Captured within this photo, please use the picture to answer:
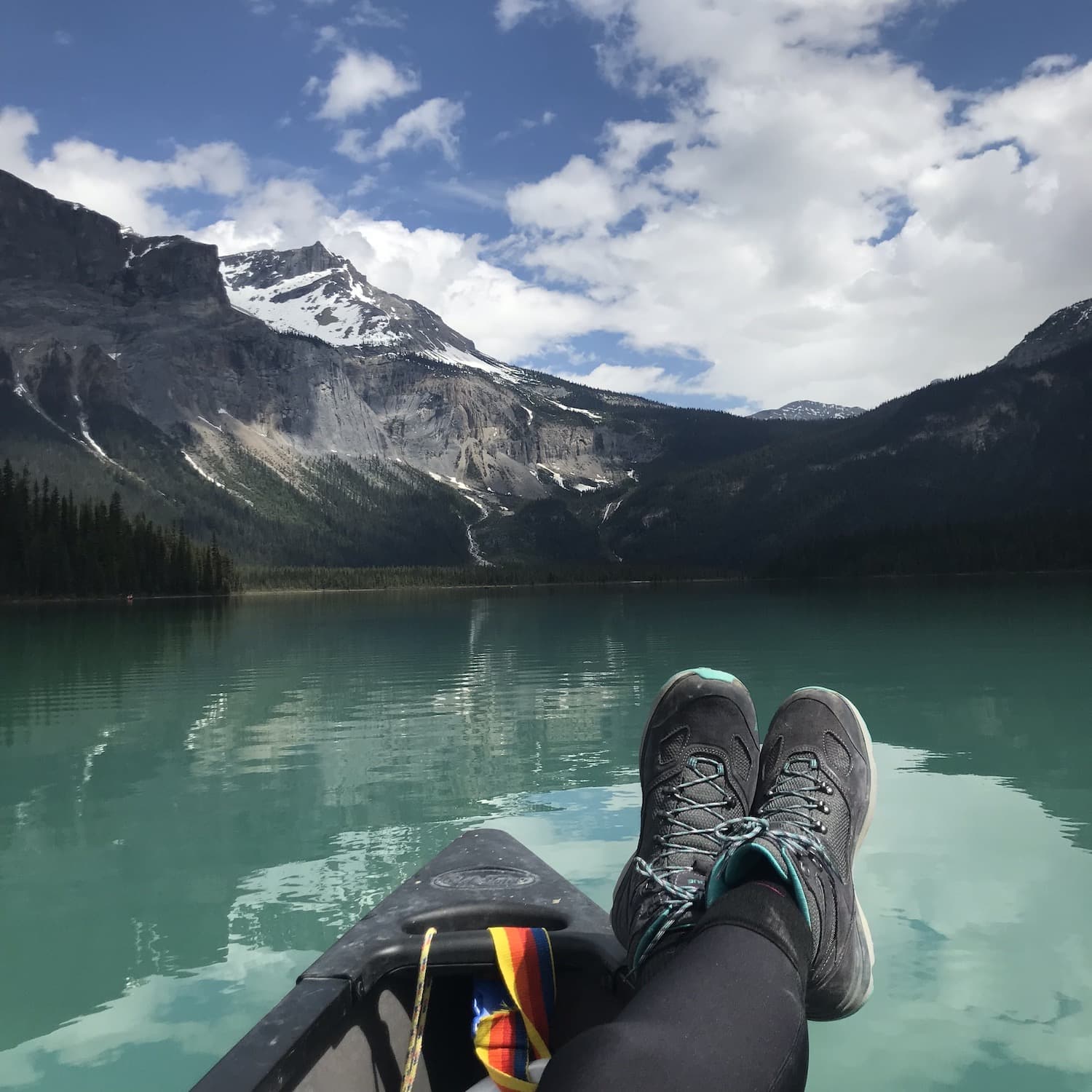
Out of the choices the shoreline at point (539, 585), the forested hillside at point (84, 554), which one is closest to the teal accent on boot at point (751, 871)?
the shoreline at point (539, 585)

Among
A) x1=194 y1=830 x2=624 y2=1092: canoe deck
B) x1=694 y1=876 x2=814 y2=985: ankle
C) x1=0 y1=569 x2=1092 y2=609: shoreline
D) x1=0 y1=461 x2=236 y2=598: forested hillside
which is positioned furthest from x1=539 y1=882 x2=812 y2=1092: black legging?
x1=0 y1=461 x2=236 y2=598: forested hillside

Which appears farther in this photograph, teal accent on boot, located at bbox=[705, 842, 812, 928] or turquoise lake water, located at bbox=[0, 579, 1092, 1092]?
turquoise lake water, located at bbox=[0, 579, 1092, 1092]

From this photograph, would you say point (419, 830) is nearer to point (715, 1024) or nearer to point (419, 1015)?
point (419, 1015)

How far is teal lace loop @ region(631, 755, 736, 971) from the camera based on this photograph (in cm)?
293

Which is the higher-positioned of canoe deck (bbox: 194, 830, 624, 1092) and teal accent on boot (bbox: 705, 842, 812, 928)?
teal accent on boot (bbox: 705, 842, 812, 928)

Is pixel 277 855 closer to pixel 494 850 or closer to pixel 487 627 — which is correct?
pixel 494 850

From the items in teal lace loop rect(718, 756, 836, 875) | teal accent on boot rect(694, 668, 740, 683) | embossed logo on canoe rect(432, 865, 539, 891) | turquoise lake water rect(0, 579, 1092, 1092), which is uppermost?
teal accent on boot rect(694, 668, 740, 683)

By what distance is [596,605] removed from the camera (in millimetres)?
74812

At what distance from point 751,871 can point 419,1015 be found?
3.99ft

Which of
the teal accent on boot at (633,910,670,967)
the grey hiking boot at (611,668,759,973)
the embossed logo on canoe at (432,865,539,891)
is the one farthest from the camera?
the embossed logo on canoe at (432,865,539,891)

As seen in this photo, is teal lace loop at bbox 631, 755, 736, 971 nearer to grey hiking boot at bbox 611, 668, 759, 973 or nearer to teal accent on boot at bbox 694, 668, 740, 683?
grey hiking boot at bbox 611, 668, 759, 973

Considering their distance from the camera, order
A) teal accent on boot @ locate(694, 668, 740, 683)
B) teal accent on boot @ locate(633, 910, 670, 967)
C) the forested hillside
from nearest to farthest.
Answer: teal accent on boot @ locate(633, 910, 670, 967) < teal accent on boot @ locate(694, 668, 740, 683) < the forested hillside

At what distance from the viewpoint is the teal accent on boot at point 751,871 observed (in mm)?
2793

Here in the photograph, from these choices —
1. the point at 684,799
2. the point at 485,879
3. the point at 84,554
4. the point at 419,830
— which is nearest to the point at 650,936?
the point at 684,799
